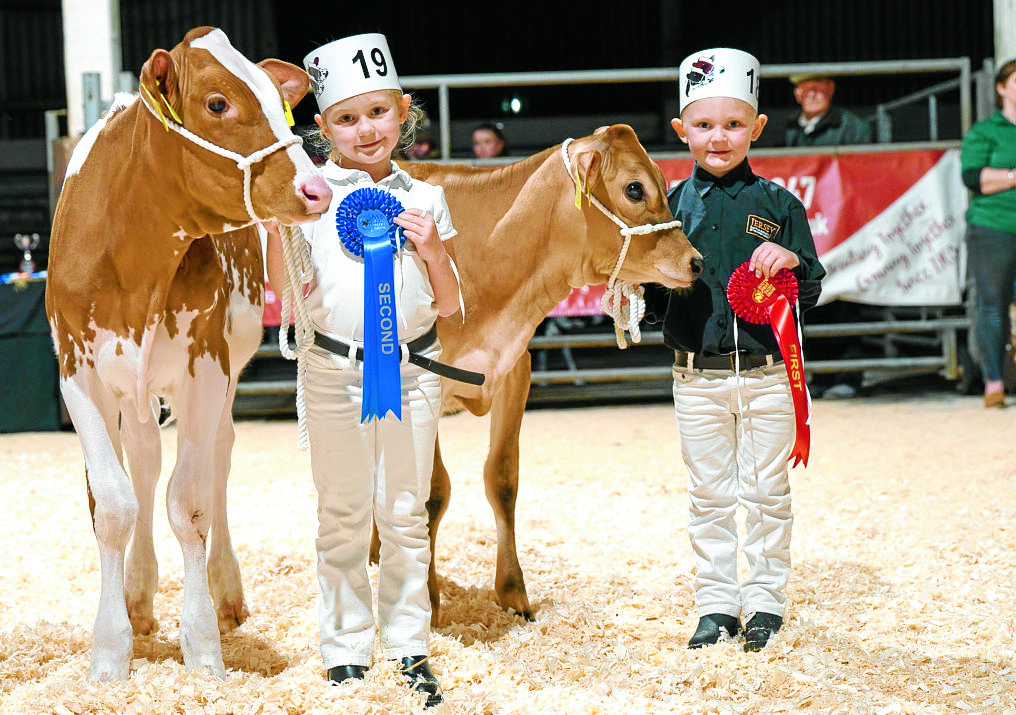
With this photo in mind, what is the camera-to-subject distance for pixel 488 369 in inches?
115

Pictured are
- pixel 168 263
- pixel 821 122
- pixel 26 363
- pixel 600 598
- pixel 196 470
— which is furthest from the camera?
pixel 821 122

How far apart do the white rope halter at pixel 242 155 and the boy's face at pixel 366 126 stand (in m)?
0.13

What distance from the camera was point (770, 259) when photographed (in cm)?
271

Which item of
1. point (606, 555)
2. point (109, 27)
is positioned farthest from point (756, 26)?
point (606, 555)

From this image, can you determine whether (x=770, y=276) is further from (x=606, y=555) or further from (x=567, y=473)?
A: (x=567, y=473)

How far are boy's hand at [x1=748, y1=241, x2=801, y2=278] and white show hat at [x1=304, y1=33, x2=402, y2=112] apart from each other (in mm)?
1036

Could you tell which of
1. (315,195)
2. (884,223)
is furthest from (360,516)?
(884,223)

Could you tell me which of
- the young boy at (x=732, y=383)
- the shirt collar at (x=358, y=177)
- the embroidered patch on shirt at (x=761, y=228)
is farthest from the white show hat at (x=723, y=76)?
the shirt collar at (x=358, y=177)

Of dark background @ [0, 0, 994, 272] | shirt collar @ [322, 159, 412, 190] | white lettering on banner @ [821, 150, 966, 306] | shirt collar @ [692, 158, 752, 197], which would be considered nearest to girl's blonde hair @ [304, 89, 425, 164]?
shirt collar @ [322, 159, 412, 190]

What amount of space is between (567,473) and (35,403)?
3.88 metres

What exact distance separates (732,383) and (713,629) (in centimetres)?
66

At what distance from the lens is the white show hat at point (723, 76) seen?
110 inches

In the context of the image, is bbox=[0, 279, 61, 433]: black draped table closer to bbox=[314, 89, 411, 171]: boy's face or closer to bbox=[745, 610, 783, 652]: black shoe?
bbox=[314, 89, 411, 171]: boy's face

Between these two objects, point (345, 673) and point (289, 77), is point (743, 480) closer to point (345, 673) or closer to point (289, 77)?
point (345, 673)
